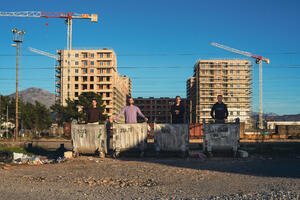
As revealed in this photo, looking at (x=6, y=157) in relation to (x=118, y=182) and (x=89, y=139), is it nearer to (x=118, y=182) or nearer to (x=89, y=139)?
(x=89, y=139)

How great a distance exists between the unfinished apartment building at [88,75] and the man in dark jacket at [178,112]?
93018 mm

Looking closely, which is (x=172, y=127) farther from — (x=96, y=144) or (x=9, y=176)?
(x=9, y=176)

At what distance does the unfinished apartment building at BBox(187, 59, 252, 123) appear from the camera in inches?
5084

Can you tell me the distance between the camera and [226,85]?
13425 cm

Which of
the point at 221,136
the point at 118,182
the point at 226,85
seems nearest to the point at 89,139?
the point at 221,136

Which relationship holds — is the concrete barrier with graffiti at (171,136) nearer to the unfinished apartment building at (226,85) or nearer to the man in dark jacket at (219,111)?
the man in dark jacket at (219,111)

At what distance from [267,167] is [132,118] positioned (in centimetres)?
546

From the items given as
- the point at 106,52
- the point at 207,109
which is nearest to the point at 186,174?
the point at 106,52

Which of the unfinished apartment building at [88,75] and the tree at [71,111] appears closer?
the tree at [71,111]

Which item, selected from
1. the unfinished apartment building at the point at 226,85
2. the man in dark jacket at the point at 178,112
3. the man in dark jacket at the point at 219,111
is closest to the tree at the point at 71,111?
the man in dark jacket at the point at 178,112

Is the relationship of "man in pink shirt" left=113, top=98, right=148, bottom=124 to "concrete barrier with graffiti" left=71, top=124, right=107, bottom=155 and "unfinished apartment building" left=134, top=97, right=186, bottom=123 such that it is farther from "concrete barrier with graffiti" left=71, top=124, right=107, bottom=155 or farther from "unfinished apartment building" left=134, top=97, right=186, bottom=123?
"unfinished apartment building" left=134, top=97, right=186, bottom=123

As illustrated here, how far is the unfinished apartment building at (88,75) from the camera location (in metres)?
107

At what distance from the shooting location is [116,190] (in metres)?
6.38

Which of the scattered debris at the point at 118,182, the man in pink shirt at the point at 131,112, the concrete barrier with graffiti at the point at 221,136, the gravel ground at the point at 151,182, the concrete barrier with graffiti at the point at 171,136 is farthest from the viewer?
the man in pink shirt at the point at 131,112
